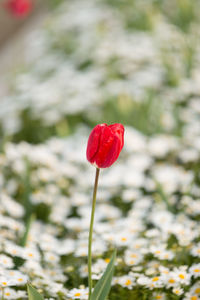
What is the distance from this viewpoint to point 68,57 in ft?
11.8

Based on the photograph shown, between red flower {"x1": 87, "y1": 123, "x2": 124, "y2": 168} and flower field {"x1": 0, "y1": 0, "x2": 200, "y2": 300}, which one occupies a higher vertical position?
flower field {"x1": 0, "y1": 0, "x2": 200, "y2": 300}

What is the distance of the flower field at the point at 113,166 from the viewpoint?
1.34 meters

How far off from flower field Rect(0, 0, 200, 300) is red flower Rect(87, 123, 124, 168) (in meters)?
0.39

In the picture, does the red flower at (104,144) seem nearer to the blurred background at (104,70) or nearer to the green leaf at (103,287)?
the green leaf at (103,287)

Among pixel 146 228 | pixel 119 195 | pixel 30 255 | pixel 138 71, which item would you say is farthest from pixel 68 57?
pixel 30 255

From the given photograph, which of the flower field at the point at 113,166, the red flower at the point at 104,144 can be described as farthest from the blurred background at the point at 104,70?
the red flower at the point at 104,144

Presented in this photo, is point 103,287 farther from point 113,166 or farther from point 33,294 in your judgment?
point 113,166

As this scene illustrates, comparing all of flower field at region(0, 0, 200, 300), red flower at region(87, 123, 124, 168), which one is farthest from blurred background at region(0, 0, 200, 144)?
red flower at region(87, 123, 124, 168)

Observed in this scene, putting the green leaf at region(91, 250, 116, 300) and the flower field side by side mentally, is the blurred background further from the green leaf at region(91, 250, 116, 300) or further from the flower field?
→ the green leaf at region(91, 250, 116, 300)

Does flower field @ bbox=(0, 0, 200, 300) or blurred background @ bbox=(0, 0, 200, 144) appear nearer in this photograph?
flower field @ bbox=(0, 0, 200, 300)

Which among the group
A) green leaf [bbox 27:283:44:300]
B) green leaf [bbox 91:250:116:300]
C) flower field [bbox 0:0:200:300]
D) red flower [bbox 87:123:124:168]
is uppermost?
flower field [bbox 0:0:200:300]

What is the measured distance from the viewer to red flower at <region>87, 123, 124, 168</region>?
1005mm

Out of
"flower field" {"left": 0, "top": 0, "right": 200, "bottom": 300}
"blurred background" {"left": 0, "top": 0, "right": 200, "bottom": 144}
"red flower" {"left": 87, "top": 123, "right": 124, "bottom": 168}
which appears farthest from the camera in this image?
"blurred background" {"left": 0, "top": 0, "right": 200, "bottom": 144}

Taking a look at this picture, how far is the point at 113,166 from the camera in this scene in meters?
2.21
